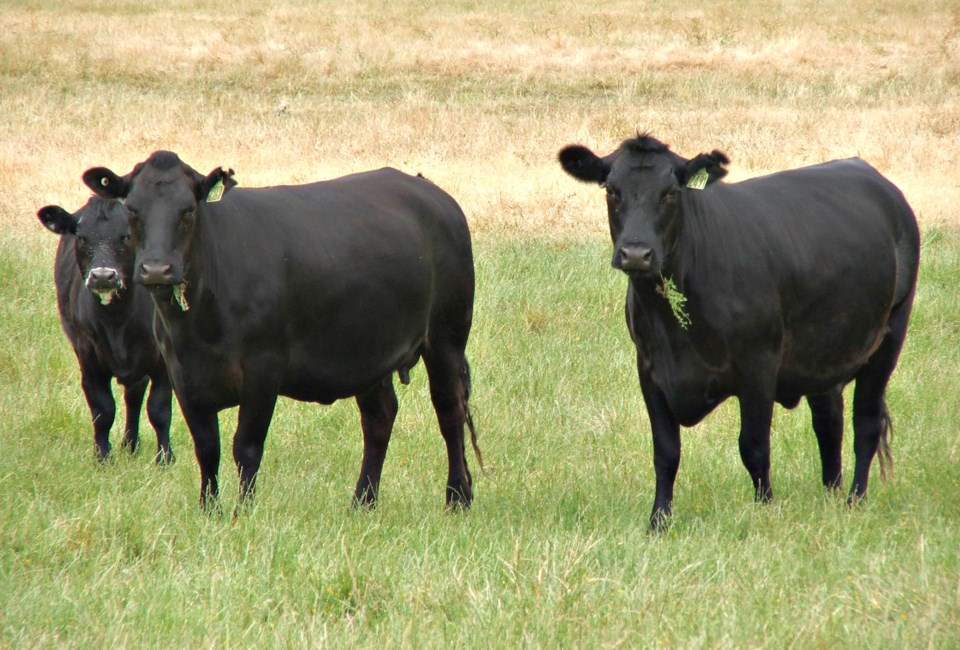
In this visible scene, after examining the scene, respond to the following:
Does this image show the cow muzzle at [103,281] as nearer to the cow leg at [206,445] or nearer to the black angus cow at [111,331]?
the black angus cow at [111,331]

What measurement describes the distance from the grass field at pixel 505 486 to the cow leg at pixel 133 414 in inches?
12.2

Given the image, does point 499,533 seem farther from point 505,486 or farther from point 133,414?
point 133,414

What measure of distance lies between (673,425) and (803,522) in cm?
80

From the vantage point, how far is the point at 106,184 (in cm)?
538

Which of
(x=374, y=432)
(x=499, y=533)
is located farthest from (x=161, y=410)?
(x=499, y=533)

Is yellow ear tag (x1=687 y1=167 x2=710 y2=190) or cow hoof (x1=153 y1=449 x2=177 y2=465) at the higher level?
yellow ear tag (x1=687 y1=167 x2=710 y2=190)

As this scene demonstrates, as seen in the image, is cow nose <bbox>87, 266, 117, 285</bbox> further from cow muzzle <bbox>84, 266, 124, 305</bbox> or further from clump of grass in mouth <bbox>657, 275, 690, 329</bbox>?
clump of grass in mouth <bbox>657, 275, 690, 329</bbox>

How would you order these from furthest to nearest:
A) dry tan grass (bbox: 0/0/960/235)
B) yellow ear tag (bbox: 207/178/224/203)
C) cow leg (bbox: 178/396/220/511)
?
dry tan grass (bbox: 0/0/960/235) < cow leg (bbox: 178/396/220/511) < yellow ear tag (bbox: 207/178/224/203)

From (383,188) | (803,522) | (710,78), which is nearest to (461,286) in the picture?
(383,188)

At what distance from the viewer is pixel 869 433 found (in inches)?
253

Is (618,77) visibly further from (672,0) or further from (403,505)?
(403,505)

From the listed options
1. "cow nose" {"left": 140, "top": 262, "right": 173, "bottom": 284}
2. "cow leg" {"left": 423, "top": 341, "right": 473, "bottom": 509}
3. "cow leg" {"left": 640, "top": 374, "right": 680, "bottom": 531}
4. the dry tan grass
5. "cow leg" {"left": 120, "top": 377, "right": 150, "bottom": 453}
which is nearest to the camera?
"cow nose" {"left": 140, "top": 262, "right": 173, "bottom": 284}

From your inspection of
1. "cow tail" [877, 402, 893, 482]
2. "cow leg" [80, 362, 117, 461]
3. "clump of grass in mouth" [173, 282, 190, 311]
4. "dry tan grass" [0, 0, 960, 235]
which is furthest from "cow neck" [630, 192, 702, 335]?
"dry tan grass" [0, 0, 960, 235]

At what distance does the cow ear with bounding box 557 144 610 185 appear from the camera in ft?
18.5
